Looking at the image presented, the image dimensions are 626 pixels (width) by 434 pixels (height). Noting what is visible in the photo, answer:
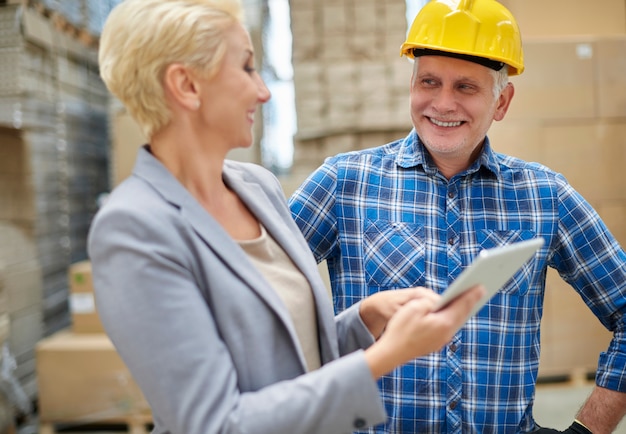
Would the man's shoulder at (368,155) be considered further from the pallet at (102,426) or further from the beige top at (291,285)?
the pallet at (102,426)

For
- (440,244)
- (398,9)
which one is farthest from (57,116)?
(440,244)

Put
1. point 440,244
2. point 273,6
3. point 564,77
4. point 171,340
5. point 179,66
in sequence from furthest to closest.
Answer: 1. point 273,6
2. point 564,77
3. point 440,244
4. point 179,66
5. point 171,340

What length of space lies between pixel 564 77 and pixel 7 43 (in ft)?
11.0

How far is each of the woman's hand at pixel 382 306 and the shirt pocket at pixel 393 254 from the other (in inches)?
15.6

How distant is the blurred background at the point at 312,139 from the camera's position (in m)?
4.01

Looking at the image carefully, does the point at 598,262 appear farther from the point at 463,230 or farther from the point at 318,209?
the point at 318,209

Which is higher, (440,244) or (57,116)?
(57,116)

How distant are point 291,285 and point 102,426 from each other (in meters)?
3.21

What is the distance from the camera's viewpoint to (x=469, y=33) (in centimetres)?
187

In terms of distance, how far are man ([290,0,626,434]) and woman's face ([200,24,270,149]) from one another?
0.76 metres

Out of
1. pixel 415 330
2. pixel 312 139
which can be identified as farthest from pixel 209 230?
pixel 312 139

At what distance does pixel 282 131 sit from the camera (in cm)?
558

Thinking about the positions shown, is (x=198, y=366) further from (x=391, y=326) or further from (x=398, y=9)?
(x=398, y=9)

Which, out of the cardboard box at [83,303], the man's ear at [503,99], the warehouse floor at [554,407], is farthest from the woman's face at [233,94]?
the warehouse floor at [554,407]
